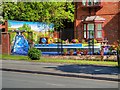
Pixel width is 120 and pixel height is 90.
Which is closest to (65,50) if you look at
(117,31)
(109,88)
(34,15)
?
(117,31)

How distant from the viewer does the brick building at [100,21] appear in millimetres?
41219

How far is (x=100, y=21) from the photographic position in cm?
4131

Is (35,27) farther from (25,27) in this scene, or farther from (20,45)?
(20,45)

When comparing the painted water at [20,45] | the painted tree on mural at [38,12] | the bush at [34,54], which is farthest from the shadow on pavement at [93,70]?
the painted tree on mural at [38,12]

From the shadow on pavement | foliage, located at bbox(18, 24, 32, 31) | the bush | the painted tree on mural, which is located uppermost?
the painted tree on mural

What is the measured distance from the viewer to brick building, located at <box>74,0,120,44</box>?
1623 inches

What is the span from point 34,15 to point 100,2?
11.1m

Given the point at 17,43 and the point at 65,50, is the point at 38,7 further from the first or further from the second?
the point at 65,50

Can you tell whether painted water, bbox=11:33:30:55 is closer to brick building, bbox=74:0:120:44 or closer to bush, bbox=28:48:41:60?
brick building, bbox=74:0:120:44

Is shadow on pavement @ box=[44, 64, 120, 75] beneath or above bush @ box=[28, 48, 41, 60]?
beneath

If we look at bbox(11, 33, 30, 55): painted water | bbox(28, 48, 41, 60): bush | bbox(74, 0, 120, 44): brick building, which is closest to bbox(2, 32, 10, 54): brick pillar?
bbox(11, 33, 30, 55): painted water

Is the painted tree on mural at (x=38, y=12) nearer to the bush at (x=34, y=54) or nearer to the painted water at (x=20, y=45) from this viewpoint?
the painted water at (x=20, y=45)

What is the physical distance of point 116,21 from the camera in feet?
135

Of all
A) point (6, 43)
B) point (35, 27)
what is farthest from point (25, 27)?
point (6, 43)
